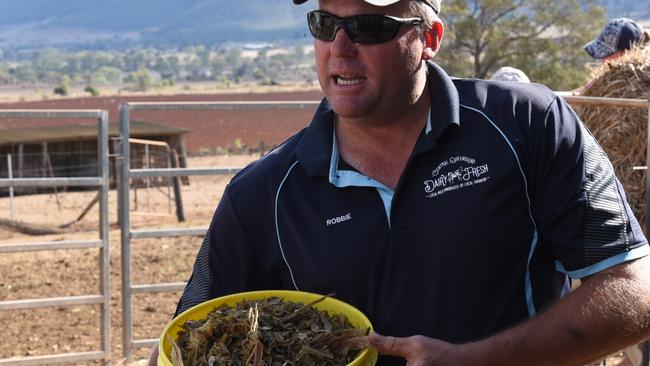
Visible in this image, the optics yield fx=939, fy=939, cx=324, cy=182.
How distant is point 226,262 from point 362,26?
0.64m

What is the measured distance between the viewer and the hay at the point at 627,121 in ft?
17.0

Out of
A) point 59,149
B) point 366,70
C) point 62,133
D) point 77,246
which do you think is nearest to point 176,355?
point 366,70

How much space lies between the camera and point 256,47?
18650 cm

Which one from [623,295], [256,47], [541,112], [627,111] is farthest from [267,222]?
[256,47]

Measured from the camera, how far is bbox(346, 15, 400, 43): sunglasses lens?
211cm

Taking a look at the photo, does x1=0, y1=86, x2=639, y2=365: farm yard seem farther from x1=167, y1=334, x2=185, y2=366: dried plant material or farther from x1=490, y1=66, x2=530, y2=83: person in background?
x1=167, y1=334, x2=185, y2=366: dried plant material

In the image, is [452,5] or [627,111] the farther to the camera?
[452,5]

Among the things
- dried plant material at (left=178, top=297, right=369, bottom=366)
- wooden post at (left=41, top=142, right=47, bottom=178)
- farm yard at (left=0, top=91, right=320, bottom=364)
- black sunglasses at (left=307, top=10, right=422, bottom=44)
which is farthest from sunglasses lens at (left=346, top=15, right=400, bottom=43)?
wooden post at (left=41, top=142, right=47, bottom=178)

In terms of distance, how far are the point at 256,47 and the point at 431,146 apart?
187 meters

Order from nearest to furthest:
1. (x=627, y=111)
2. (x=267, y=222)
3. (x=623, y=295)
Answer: (x=623, y=295)
(x=267, y=222)
(x=627, y=111)

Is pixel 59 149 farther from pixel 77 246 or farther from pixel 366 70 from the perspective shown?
pixel 366 70

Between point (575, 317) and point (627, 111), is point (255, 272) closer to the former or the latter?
point (575, 317)

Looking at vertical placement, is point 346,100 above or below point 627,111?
above

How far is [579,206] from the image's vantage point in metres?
1.99
